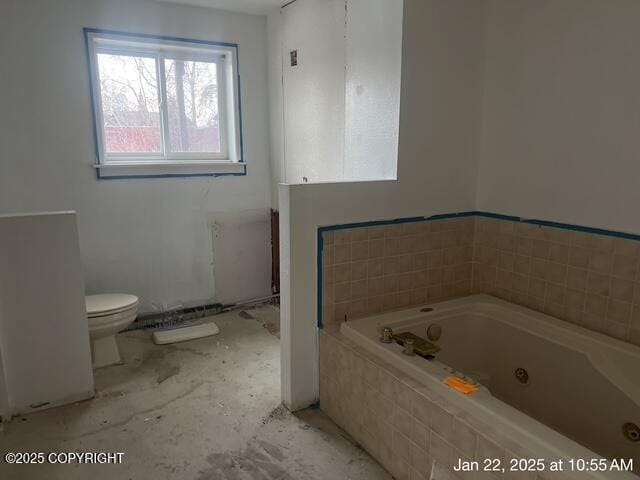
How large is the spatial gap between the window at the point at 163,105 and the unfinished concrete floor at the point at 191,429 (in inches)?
51.0

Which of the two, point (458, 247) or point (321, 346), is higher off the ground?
point (458, 247)

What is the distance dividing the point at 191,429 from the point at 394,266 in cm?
116

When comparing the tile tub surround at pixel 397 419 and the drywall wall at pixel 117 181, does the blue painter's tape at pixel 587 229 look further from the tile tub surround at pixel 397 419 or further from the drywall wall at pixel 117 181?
the drywall wall at pixel 117 181

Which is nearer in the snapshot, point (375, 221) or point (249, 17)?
point (375, 221)

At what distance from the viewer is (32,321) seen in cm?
201

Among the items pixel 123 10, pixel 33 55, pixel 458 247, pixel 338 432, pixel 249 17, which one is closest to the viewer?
pixel 338 432

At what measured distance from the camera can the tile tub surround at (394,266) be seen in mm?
2029

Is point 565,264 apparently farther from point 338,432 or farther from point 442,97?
point 338,432

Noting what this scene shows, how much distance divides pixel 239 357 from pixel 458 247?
4.50 feet

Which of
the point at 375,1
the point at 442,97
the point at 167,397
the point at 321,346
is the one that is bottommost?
the point at 167,397

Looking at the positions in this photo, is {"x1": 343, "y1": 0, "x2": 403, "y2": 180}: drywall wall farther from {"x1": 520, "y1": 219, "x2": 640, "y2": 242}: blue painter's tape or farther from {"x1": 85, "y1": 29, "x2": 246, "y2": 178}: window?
{"x1": 85, "y1": 29, "x2": 246, "y2": 178}: window

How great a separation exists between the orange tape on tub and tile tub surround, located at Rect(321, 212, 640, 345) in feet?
2.25

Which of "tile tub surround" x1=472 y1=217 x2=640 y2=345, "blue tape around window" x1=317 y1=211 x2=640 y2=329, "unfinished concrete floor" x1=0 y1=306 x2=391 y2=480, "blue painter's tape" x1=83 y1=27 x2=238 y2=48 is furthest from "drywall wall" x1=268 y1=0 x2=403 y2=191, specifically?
"unfinished concrete floor" x1=0 y1=306 x2=391 y2=480

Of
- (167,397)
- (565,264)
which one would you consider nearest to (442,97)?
(565,264)
